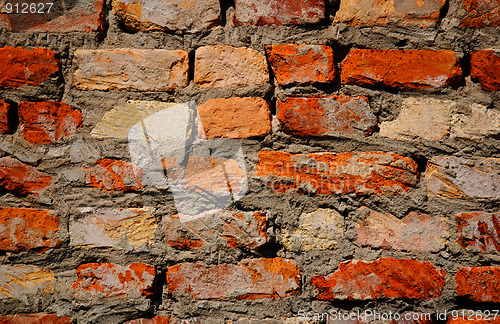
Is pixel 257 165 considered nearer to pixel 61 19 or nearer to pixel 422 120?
pixel 422 120

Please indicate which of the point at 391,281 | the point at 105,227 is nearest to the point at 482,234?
the point at 391,281

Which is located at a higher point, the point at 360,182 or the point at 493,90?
the point at 493,90

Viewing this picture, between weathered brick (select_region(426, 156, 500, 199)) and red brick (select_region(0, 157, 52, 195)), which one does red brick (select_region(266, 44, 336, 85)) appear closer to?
weathered brick (select_region(426, 156, 500, 199))

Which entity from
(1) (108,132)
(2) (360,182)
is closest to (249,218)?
Result: (2) (360,182)

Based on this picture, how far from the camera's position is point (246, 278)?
→ 80 cm

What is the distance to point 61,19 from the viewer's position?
810mm

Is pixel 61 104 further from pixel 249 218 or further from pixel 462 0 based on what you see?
pixel 462 0

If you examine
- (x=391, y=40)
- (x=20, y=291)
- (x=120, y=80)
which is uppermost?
(x=391, y=40)

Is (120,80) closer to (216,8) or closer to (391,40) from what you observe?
(216,8)

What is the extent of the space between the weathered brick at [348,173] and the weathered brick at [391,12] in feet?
0.94

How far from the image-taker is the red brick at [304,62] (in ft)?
2.64

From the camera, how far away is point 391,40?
811 millimetres

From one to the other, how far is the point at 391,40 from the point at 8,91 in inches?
32.8

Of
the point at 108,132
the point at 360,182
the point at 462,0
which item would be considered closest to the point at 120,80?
the point at 108,132
